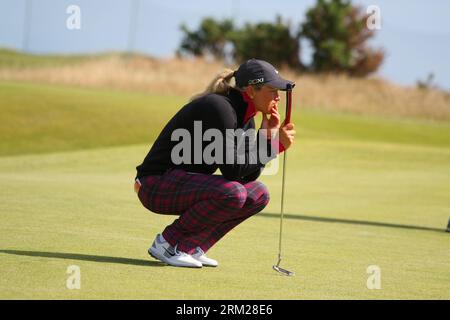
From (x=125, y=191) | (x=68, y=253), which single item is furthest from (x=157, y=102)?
(x=68, y=253)

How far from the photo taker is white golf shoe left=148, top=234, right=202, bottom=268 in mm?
7693

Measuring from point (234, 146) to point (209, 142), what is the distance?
0.20m

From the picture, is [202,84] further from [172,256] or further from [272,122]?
[272,122]

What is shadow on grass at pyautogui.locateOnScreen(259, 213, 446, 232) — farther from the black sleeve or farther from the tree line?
the tree line

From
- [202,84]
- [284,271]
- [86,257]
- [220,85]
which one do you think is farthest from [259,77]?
[202,84]

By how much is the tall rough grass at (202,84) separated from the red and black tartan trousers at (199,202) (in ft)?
101

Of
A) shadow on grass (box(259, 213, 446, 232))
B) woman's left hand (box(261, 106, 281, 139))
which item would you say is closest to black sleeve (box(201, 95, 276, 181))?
woman's left hand (box(261, 106, 281, 139))

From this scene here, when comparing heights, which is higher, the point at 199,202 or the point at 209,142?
the point at 209,142

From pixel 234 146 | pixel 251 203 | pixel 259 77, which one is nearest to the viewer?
pixel 234 146

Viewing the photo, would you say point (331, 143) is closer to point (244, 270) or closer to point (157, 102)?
point (157, 102)

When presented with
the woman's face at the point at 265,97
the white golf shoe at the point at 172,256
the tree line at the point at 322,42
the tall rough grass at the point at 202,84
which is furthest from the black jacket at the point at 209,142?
the tree line at the point at 322,42

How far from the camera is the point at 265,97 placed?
24.2 feet

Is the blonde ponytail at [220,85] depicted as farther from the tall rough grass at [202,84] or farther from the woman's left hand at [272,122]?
the tall rough grass at [202,84]

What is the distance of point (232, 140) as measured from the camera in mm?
7152
